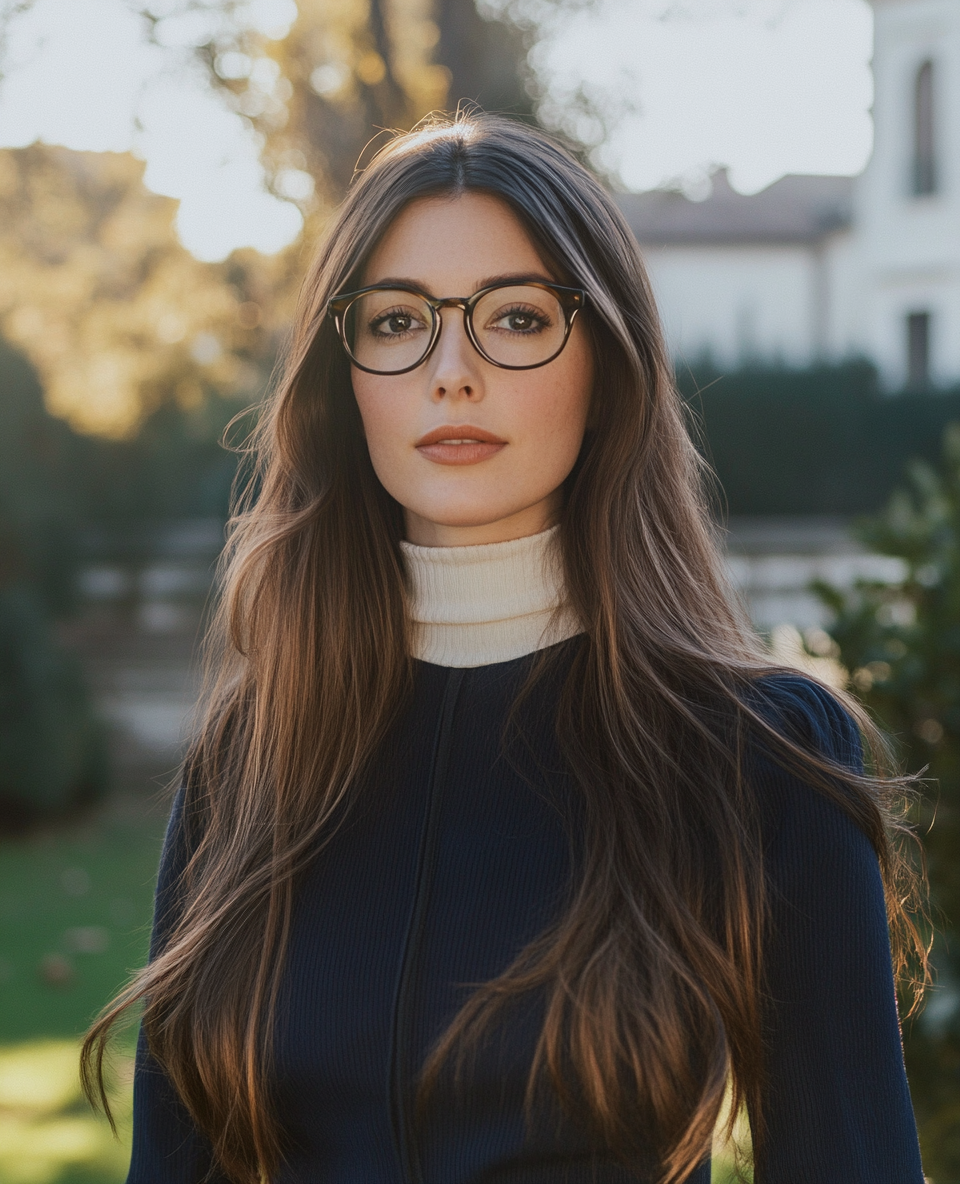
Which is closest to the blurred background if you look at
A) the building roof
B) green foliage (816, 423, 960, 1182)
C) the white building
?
green foliage (816, 423, 960, 1182)

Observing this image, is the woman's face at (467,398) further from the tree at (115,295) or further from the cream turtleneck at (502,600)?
the tree at (115,295)

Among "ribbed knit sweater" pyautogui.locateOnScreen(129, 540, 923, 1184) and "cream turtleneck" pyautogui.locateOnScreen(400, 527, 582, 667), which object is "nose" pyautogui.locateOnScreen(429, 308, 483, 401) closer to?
"cream turtleneck" pyautogui.locateOnScreen(400, 527, 582, 667)

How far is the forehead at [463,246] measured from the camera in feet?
5.62

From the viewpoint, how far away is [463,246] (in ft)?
5.66

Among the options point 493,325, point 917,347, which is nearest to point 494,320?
point 493,325

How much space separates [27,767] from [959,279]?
785 inches

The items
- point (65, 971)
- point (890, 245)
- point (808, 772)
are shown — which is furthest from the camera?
point (890, 245)

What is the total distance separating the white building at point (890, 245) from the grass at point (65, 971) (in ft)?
45.1

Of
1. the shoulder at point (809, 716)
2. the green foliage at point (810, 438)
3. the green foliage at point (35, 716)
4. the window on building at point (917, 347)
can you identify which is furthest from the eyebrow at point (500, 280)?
the window on building at point (917, 347)

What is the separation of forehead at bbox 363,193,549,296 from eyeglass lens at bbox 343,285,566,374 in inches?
1.2

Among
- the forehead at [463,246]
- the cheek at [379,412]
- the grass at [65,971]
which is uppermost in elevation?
the forehead at [463,246]

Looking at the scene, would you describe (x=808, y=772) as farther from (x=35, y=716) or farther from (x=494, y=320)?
(x=35, y=716)

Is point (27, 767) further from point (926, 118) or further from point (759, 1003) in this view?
point (926, 118)

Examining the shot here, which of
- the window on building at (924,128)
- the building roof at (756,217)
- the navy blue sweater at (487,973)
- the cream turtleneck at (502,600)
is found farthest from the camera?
the building roof at (756,217)
